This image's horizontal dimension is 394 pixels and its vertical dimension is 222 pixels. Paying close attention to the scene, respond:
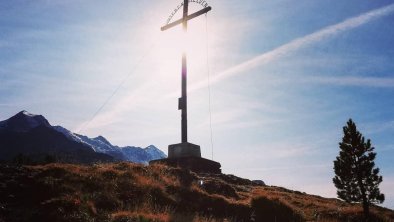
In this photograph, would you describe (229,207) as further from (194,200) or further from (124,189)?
(124,189)

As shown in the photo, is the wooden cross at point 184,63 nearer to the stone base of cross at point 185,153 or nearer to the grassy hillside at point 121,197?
the stone base of cross at point 185,153

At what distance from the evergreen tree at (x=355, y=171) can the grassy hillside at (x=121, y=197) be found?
40.7 ft

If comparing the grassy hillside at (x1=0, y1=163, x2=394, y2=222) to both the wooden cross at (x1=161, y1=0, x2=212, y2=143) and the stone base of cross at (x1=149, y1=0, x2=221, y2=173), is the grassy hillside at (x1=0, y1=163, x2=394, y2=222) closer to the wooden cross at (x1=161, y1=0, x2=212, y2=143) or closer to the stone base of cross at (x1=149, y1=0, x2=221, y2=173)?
the stone base of cross at (x1=149, y1=0, x2=221, y2=173)

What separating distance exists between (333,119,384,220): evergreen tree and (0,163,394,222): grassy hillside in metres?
12.4

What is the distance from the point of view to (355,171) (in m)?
31.1

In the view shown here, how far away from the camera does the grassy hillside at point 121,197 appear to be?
12.1 metres

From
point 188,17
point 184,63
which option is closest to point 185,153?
point 184,63

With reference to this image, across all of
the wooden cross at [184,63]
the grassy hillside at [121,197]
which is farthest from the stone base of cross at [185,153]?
the grassy hillside at [121,197]

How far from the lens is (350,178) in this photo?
30.9 metres

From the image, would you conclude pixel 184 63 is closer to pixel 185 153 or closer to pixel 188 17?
pixel 188 17

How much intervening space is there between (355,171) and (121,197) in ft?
76.9

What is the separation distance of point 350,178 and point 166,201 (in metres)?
20.7

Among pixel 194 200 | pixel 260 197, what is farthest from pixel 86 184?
pixel 260 197

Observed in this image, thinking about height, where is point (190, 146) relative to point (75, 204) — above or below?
above
